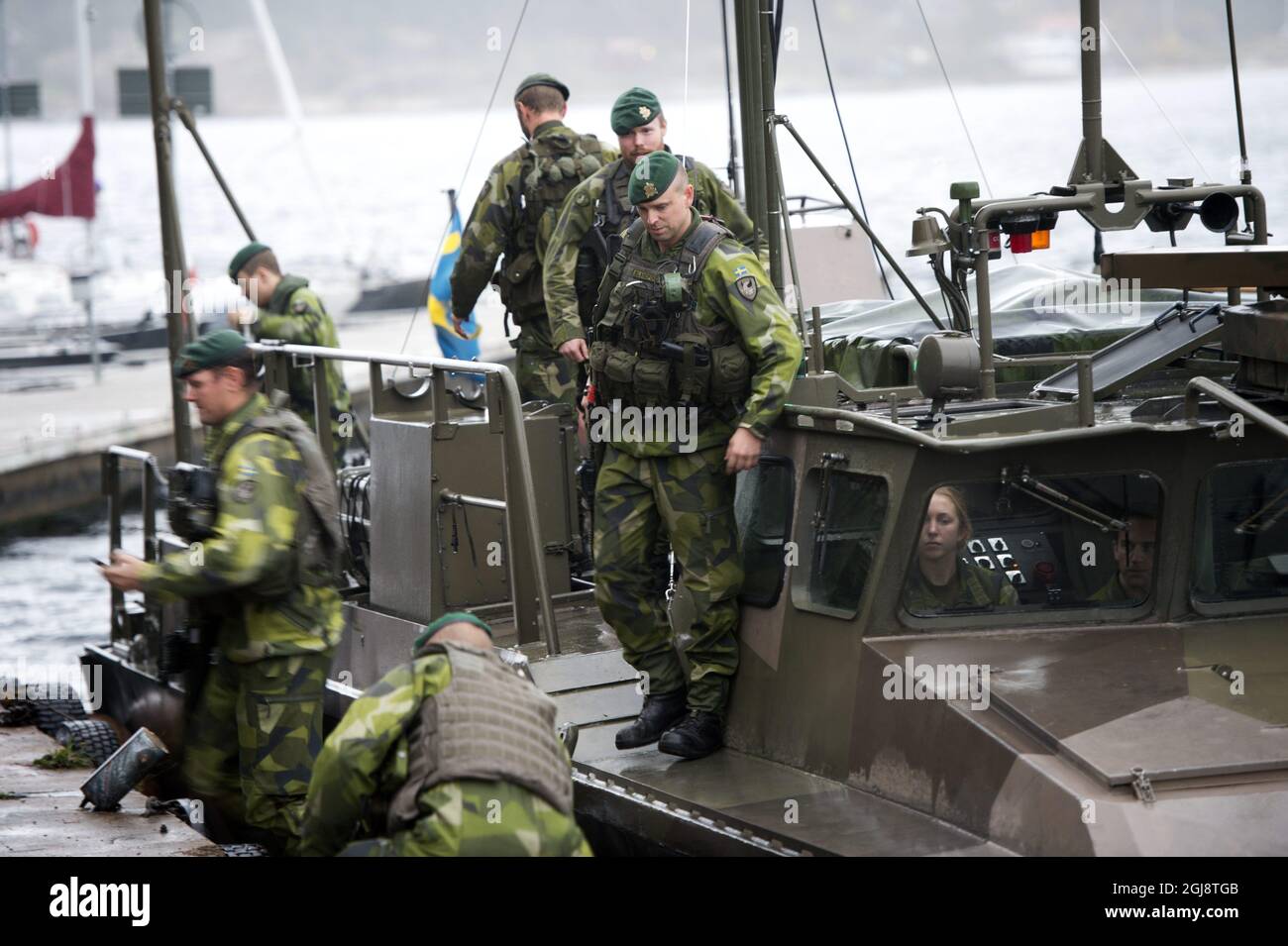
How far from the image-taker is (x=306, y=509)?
19.4 feet

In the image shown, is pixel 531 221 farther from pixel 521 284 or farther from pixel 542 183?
pixel 521 284

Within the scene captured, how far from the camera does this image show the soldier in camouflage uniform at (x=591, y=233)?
24.7ft

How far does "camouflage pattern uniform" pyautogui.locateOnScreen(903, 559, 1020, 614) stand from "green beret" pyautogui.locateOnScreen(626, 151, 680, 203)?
4.97 feet

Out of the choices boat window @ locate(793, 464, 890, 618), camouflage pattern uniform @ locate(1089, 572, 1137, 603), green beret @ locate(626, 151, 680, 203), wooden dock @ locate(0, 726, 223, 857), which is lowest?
wooden dock @ locate(0, 726, 223, 857)

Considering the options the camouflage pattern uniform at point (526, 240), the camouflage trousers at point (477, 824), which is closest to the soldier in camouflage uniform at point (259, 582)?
the camouflage trousers at point (477, 824)

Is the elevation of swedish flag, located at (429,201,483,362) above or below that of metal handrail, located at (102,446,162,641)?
above

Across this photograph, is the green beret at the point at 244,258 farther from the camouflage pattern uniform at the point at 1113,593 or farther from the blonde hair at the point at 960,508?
the camouflage pattern uniform at the point at 1113,593

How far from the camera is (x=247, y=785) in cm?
605

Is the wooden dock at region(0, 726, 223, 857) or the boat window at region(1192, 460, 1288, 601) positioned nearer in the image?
the boat window at region(1192, 460, 1288, 601)

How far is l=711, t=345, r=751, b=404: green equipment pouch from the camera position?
19.6 ft

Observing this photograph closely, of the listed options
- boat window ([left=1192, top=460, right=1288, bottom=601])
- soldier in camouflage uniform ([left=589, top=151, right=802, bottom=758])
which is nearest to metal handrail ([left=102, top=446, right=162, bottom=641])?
soldier in camouflage uniform ([left=589, top=151, right=802, bottom=758])

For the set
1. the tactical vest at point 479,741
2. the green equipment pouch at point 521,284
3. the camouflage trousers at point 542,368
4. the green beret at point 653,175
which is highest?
the green beret at point 653,175

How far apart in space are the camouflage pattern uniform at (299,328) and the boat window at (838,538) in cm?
498

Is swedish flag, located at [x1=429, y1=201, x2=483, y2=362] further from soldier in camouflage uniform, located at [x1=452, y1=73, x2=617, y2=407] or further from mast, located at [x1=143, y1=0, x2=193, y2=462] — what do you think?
soldier in camouflage uniform, located at [x1=452, y1=73, x2=617, y2=407]
